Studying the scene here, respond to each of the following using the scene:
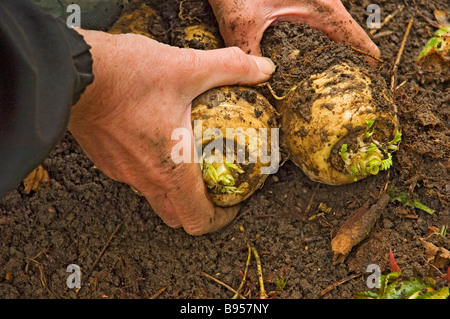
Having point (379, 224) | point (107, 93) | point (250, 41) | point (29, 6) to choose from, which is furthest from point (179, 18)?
point (379, 224)

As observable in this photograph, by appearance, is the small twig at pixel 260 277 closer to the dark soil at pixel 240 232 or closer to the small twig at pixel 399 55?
the dark soil at pixel 240 232

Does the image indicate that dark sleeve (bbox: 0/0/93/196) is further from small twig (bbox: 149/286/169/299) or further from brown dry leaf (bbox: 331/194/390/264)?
brown dry leaf (bbox: 331/194/390/264)

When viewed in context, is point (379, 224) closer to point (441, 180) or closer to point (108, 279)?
point (441, 180)

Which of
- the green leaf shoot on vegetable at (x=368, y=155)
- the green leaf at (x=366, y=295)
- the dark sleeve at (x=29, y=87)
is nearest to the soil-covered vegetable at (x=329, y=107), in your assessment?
the green leaf shoot on vegetable at (x=368, y=155)

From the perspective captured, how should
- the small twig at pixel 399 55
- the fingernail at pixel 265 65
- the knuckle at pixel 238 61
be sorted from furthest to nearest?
1. the small twig at pixel 399 55
2. the fingernail at pixel 265 65
3. the knuckle at pixel 238 61

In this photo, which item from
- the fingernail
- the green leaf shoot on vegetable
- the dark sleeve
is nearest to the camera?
the dark sleeve

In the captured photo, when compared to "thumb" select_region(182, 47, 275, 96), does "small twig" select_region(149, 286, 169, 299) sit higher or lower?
lower

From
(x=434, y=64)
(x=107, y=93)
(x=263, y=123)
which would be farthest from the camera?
(x=434, y=64)

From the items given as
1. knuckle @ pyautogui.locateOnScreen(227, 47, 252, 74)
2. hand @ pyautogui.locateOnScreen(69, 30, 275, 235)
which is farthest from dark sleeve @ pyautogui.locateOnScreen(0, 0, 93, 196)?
knuckle @ pyautogui.locateOnScreen(227, 47, 252, 74)
